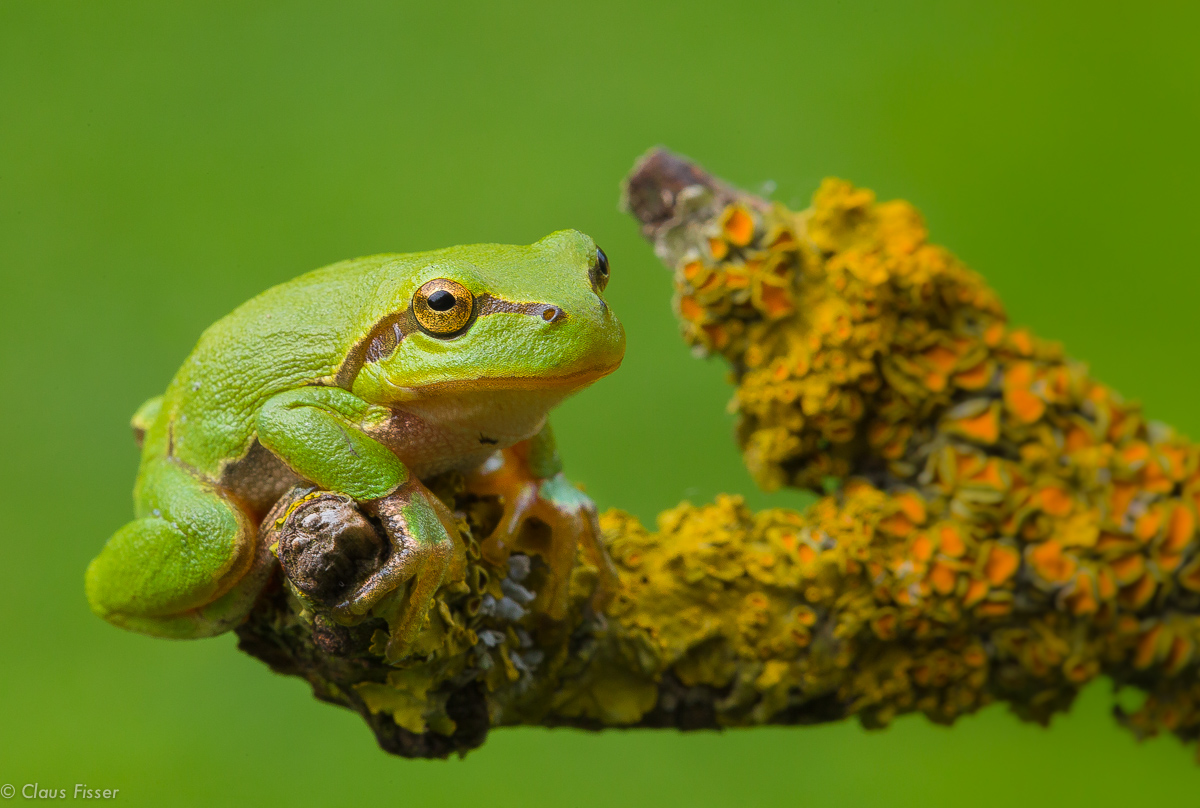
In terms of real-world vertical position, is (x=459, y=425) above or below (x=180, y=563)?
above

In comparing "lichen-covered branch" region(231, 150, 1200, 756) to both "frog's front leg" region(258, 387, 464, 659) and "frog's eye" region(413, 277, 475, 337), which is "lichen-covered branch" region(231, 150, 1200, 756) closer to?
"frog's front leg" region(258, 387, 464, 659)

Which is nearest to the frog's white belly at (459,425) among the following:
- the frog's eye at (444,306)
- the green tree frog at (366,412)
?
the green tree frog at (366,412)

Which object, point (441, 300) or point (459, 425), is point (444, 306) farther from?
point (459, 425)

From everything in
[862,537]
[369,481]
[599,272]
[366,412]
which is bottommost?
[369,481]

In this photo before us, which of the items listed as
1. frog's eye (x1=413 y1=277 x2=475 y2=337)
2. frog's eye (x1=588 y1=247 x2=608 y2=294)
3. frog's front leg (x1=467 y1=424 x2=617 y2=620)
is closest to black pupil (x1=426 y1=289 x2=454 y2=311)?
frog's eye (x1=413 y1=277 x2=475 y2=337)

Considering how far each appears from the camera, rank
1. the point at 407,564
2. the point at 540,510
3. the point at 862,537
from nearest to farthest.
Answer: the point at 407,564, the point at 540,510, the point at 862,537

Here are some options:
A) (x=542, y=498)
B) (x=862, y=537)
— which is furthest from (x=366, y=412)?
(x=862, y=537)
